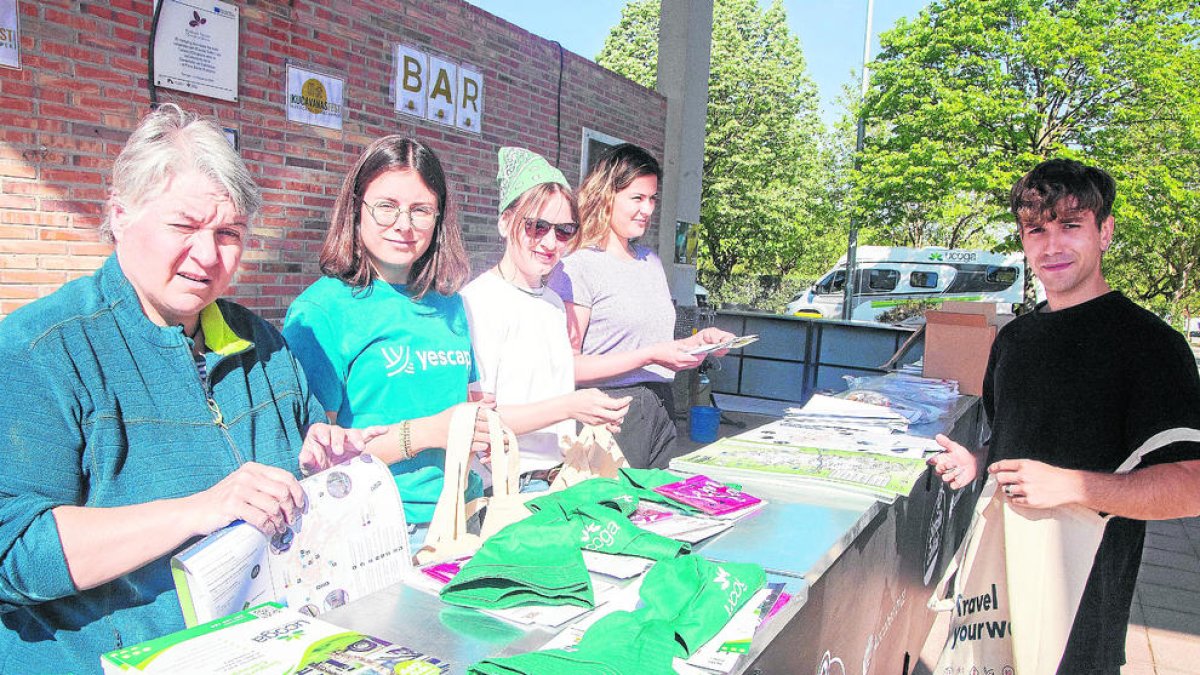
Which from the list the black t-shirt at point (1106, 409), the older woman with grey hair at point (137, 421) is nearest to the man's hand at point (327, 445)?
the older woman with grey hair at point (137, 421)

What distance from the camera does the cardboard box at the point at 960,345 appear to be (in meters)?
4.37

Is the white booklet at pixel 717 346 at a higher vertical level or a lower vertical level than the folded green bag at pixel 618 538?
higher

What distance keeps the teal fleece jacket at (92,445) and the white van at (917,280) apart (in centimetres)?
2147

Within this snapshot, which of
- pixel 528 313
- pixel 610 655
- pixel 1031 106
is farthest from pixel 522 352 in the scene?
pixel 1031 106

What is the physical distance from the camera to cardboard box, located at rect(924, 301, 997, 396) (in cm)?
437

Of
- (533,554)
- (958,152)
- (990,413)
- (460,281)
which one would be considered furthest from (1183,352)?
(958,152)

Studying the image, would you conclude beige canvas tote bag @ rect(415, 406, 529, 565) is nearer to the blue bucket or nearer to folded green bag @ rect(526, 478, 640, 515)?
folded green bag @ rect(526, 478, 640, 515)

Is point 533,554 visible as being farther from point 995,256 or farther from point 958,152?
point 995,256

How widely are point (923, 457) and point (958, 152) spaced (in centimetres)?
1953

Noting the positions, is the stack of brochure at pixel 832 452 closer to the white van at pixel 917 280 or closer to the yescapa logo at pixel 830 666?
the yescapa logo at pixel 830 666

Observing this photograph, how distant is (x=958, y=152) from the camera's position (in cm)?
1952

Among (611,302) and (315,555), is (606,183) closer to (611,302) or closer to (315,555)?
(611,302)

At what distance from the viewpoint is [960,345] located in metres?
4.47

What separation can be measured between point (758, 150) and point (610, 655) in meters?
33.7
